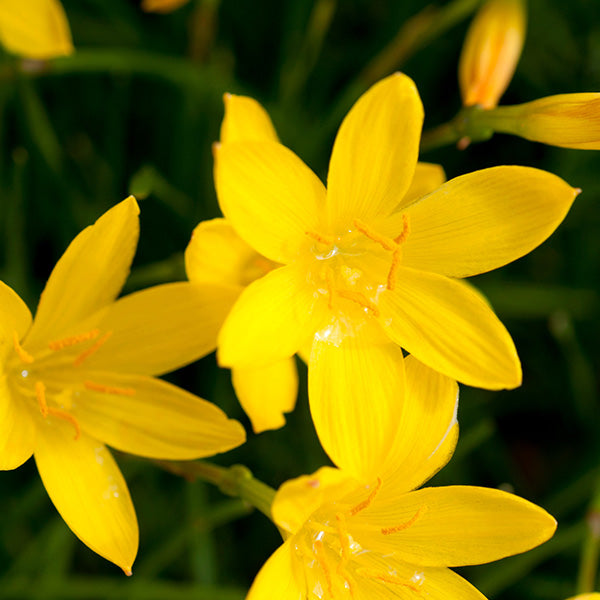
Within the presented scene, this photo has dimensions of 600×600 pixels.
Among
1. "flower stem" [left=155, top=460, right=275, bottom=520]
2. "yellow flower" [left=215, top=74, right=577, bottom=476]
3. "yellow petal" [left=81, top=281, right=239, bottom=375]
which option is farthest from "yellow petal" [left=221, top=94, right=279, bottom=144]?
"flower stem" [left=155, top=460, right=275, bottom=520]

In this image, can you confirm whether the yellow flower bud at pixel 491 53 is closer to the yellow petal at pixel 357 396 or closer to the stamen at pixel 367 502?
the yellow petal at pixel 357 396

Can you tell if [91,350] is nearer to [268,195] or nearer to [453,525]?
[268,195]

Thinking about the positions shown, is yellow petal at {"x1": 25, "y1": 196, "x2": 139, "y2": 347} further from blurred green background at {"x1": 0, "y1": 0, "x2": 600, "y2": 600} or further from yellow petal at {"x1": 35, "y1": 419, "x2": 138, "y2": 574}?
blurred green background at {"x1": 0, "y1": 0, "x2": 600, "y2": 600}

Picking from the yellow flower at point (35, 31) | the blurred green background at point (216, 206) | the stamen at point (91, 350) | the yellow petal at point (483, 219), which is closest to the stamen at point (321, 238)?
the yellow petal at point (483, 219)

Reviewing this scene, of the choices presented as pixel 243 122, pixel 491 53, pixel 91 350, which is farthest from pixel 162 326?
pixel 491 53

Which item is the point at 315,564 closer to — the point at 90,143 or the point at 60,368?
the point at 60,368
